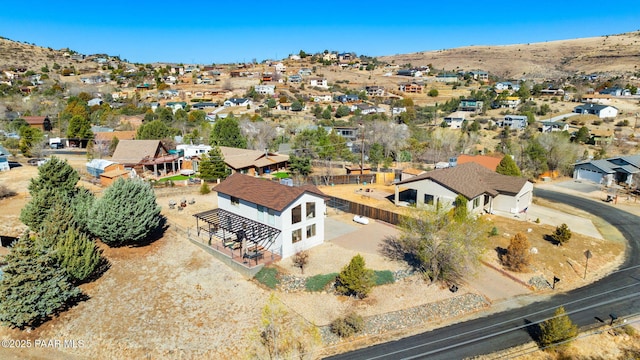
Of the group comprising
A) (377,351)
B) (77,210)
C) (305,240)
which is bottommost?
(377,351)

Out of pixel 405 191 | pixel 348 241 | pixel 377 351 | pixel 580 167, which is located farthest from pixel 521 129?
pixel 377 351

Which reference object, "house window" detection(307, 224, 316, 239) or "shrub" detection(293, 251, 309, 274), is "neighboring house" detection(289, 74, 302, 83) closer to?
"house window" detection(307, 224, 316, 239)

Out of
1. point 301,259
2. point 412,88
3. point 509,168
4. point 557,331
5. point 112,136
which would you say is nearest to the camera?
point 557,331

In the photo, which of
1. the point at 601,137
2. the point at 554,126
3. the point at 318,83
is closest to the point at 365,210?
the point at 601,137

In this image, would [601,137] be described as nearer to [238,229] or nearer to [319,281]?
[319,281]

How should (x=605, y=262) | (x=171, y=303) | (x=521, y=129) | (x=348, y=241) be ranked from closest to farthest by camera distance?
(x=171, y=303)
(x=605, y=262)
(x=348, y=241)
(x=521, y=129)

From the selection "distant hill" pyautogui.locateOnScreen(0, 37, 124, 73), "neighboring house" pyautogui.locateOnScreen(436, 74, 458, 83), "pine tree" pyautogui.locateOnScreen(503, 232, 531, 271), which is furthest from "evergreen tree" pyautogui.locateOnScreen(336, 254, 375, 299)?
"distant hill" pyautogui.locateOnScreen(0, 37, 124, 73)

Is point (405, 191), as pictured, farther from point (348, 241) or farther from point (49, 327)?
point (49, 327)

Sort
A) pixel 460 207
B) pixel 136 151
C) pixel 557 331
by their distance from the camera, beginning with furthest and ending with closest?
pixel 136 151
pixel 460 207
pixel 557 331
